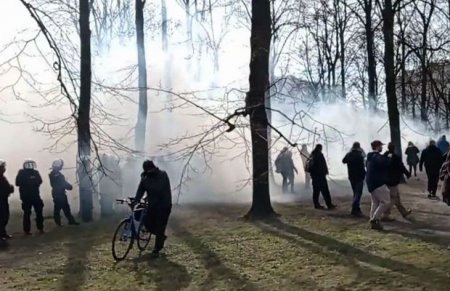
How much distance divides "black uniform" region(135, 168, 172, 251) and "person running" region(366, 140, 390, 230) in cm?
398

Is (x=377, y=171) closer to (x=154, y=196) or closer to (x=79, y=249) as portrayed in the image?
(x=154, y=196)

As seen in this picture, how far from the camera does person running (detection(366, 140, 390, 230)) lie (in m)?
11.8

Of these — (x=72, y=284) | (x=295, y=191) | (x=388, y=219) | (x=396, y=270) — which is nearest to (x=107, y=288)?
(x=72, y=284)

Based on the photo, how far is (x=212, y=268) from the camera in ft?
31.3

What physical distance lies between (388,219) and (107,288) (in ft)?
21.1

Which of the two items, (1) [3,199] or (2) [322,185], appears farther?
(2) [322,185]

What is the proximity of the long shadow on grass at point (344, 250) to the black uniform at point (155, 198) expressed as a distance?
7.89 ft

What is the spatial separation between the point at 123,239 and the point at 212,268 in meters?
1.91

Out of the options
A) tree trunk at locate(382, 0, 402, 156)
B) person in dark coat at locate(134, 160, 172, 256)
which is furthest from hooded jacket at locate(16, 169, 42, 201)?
tree trunk at locate(382, 0, 402, 156)

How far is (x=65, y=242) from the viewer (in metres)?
12.9

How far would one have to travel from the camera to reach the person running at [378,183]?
1181 cm

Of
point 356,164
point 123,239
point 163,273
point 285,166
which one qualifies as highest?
point 285,166

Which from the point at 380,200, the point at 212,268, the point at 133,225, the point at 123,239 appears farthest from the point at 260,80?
the point at 212,268

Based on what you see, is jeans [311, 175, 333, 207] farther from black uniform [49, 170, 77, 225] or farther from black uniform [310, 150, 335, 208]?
black uniform [49, 170, 77, 225]
